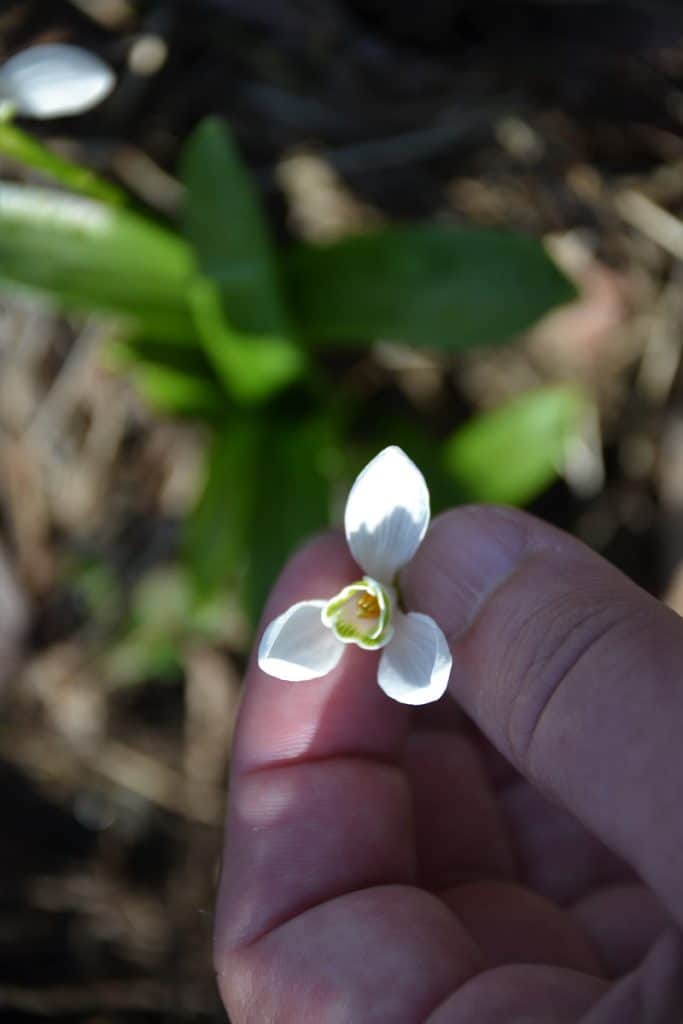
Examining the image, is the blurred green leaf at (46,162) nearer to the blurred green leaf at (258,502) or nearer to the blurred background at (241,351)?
the blurred background at (241,351)

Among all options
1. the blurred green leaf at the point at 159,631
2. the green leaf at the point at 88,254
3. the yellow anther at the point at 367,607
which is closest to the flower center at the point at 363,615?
the yellow anther at the point at 367,607

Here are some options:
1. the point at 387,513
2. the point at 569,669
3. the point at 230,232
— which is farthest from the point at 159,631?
the point at 569,669

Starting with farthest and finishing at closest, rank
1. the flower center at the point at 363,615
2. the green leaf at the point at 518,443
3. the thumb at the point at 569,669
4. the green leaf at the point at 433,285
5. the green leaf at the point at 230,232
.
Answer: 1. the green leaf at the point at 518,443
2. the green leaf at the point at 433,285
3. the green leaf at the point at 230,232
4. the flower center at the point at 363,615
5. the thumb at the point at 569,669

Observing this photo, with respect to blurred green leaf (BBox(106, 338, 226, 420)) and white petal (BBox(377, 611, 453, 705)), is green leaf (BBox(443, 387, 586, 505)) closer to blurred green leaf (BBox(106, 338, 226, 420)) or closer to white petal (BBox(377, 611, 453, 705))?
blurred green leaf (BBox(106, 338, 226, 420))

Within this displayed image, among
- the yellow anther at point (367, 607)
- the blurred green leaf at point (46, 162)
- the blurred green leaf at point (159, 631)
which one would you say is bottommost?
the blurred green leaf at point (159, 631)

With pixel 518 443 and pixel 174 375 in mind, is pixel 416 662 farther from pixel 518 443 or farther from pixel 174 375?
pixel 174 375

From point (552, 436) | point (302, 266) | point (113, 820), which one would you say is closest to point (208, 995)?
point (113, 820)
